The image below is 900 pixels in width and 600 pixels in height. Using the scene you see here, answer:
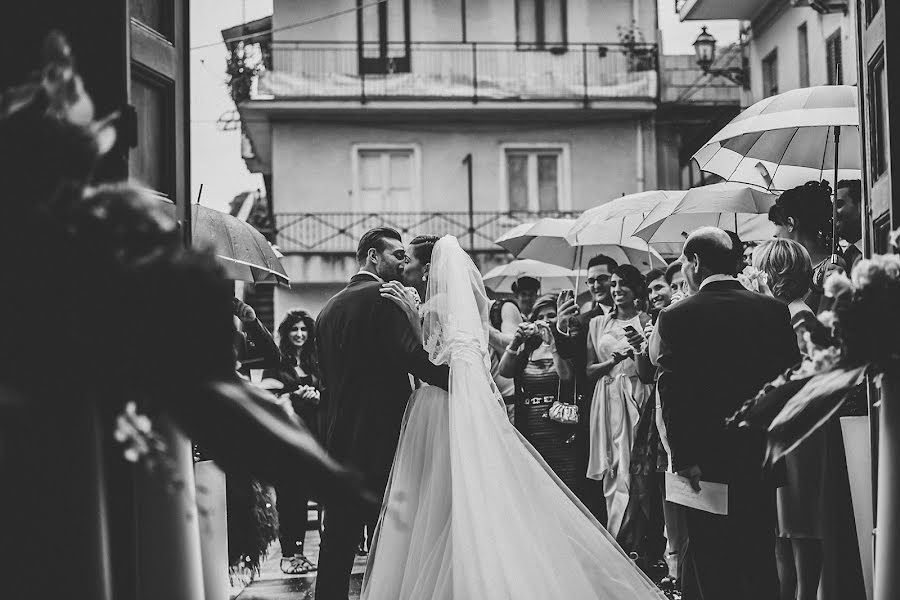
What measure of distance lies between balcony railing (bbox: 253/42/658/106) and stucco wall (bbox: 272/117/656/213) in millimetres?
871

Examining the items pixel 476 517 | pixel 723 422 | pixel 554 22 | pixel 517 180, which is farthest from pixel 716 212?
pixel 554 22

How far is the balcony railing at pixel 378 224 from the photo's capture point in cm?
2931

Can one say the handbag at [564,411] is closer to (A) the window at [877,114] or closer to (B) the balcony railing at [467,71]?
(A) the window at [877,114]

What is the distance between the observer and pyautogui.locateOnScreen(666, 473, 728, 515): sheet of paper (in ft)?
18.9

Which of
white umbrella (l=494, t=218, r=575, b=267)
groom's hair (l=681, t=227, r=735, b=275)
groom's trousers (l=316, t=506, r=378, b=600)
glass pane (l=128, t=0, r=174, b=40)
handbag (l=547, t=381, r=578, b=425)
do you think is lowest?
groom's trousers (l=316, t=506, r=378, b=600)

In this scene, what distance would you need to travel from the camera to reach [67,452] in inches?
121

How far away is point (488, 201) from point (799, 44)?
828 cm

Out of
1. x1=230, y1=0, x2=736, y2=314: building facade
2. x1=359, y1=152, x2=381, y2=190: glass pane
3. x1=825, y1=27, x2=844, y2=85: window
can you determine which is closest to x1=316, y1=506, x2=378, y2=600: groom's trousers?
x1=825, y1=27, x2=844, y2=85: window

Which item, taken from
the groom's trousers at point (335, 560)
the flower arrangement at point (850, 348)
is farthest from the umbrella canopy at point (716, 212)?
the flower arrangement at point (850, 348)

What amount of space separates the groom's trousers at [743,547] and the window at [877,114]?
1.54 meters

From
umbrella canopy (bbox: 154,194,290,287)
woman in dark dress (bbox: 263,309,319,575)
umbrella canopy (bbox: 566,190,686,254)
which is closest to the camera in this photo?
umbrella canopy (bbox: 154,194,290,287)

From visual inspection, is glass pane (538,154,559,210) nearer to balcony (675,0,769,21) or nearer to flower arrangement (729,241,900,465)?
balcony (675,0,769,21)

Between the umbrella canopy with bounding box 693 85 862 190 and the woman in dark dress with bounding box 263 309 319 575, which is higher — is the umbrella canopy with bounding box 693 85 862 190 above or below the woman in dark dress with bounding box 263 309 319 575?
above

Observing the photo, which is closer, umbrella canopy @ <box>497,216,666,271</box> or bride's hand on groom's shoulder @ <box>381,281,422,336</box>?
bride's hand on groom's shoulder @ <box>381,281,422,336</box>
